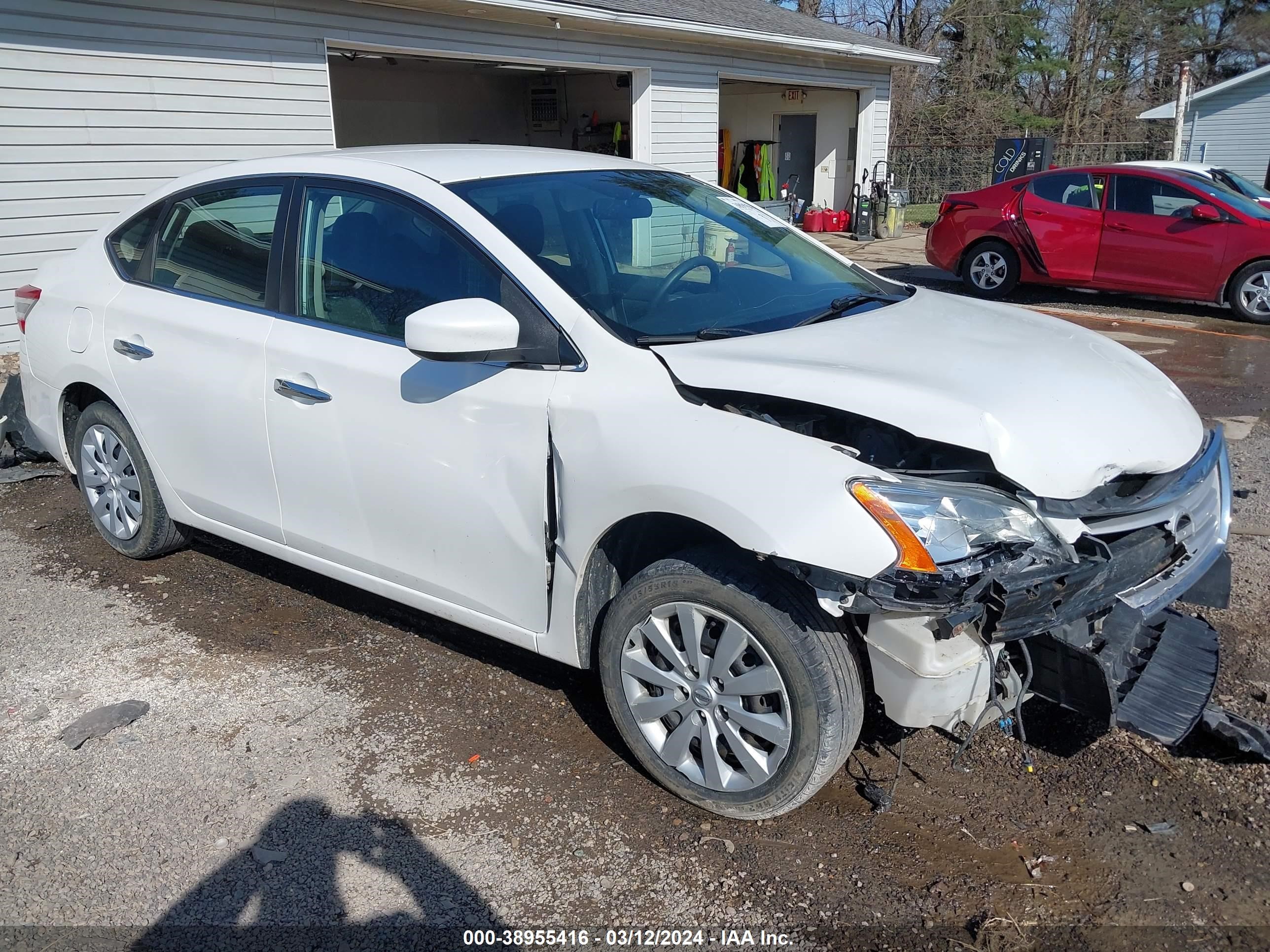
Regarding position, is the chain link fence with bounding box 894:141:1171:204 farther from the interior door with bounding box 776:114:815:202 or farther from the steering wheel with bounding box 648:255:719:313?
the steering wheel with bounding box 648:255:719:313

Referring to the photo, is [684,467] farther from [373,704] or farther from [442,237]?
[373,704]

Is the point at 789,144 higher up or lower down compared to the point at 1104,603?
higher up

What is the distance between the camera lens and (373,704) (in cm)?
360

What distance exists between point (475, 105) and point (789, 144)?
654cm

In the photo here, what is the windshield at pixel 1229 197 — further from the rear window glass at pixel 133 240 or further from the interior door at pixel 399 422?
the rear window glass at pixel 133 240

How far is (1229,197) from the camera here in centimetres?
1046

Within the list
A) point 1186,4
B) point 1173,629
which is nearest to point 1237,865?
point 1173,629

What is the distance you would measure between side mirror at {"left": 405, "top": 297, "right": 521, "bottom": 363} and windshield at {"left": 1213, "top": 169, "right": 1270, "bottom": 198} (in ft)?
36.2

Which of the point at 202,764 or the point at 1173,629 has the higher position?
the point at 1173,629

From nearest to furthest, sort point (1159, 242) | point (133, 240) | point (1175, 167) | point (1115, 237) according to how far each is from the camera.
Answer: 1. point (133, 240)
2. point (1159, 242)
3. point (1115, 237)
4. point (1175, 167)

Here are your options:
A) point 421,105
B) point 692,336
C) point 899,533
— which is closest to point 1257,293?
point 692,336

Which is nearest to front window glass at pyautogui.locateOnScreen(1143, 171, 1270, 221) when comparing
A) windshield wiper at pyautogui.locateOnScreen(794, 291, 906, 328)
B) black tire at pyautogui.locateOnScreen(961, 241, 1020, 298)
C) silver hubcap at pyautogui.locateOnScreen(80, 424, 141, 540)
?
black tire at pyautogui.locateOnScreen(961, 241, 1020, 298)

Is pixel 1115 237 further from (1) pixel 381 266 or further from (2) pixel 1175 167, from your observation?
(1) pixel 381 266

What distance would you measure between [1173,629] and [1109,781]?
54 cm
